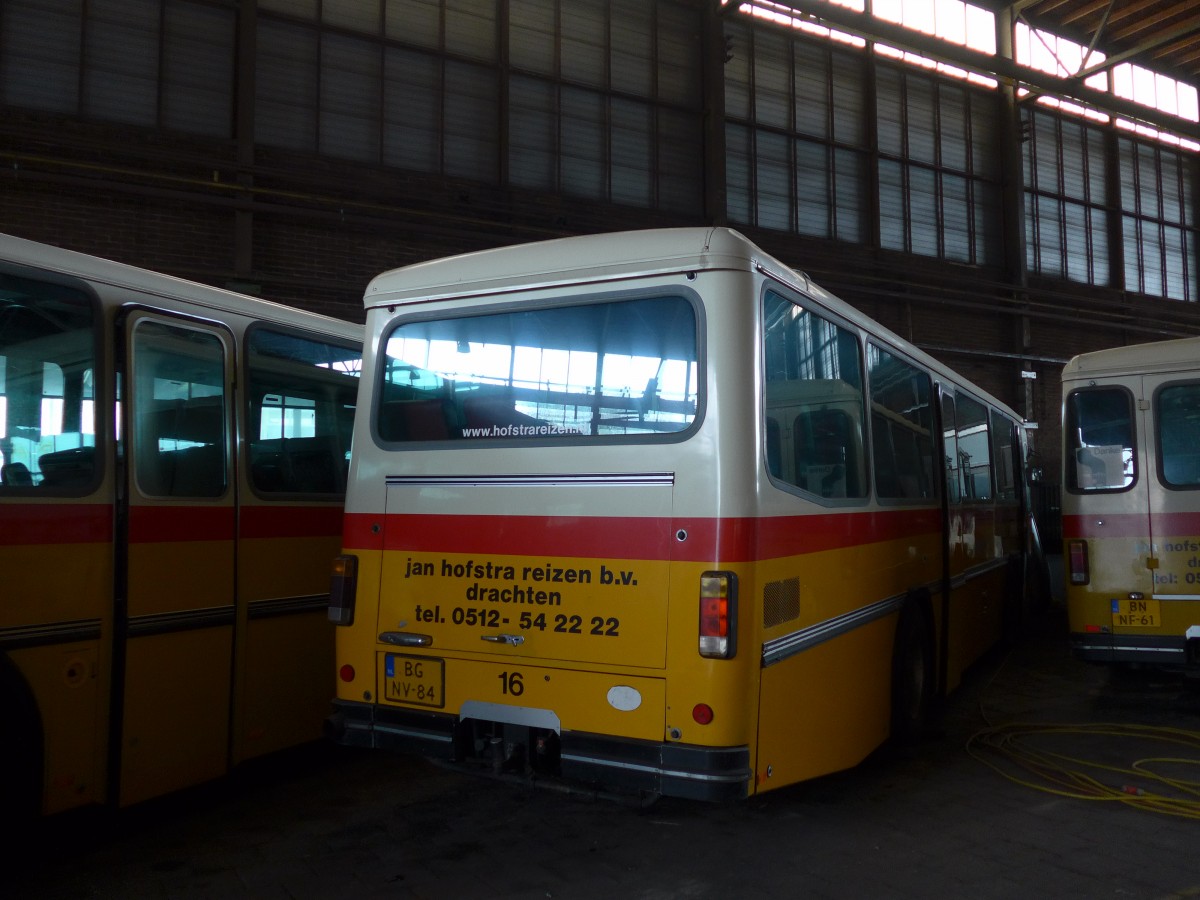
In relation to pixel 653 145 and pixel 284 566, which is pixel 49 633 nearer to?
pixel 284 566

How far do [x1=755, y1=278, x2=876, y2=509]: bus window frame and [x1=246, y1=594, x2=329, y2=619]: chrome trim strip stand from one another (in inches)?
115

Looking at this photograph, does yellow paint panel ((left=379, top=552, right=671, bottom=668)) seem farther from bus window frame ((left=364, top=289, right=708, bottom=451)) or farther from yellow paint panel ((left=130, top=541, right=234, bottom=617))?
yellow paint panel ((left=130, top=541, right=234, bottom=617))

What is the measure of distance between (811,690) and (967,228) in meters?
17.3

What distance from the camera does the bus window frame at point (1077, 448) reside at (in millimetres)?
8102

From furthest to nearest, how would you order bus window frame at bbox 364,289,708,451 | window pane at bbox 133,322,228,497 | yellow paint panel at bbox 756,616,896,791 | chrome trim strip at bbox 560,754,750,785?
window pane at bbox 133,322,228,497 → yellow paint panel at bbox 756,616,896,791 → bus window frame at bbox 364,289,708,451 → chrome trim strip at bbox 560,754,750,785

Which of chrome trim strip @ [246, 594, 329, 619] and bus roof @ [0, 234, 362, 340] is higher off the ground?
bus roof @ [0, 234, 362, 340]

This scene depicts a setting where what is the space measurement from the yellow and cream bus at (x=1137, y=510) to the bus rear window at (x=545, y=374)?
5400mm

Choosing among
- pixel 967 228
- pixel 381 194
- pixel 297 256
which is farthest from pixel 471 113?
pixel 967 228

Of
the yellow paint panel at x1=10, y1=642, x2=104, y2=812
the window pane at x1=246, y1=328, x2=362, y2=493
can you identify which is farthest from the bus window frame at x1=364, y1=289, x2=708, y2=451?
the yellow paint panel at x1=10, y1=642, x2=104, y2=812

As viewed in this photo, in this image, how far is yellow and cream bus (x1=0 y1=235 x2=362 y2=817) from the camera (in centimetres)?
432

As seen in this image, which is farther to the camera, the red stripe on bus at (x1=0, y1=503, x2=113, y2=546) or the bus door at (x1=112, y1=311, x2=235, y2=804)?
the bus door at (x1=112, y1=311, x2=235, y2=804)

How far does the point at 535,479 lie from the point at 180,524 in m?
1.87

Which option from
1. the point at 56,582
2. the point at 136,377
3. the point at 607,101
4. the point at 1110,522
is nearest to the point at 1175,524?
the point at 1110,522

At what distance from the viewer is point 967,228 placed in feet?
65.4
